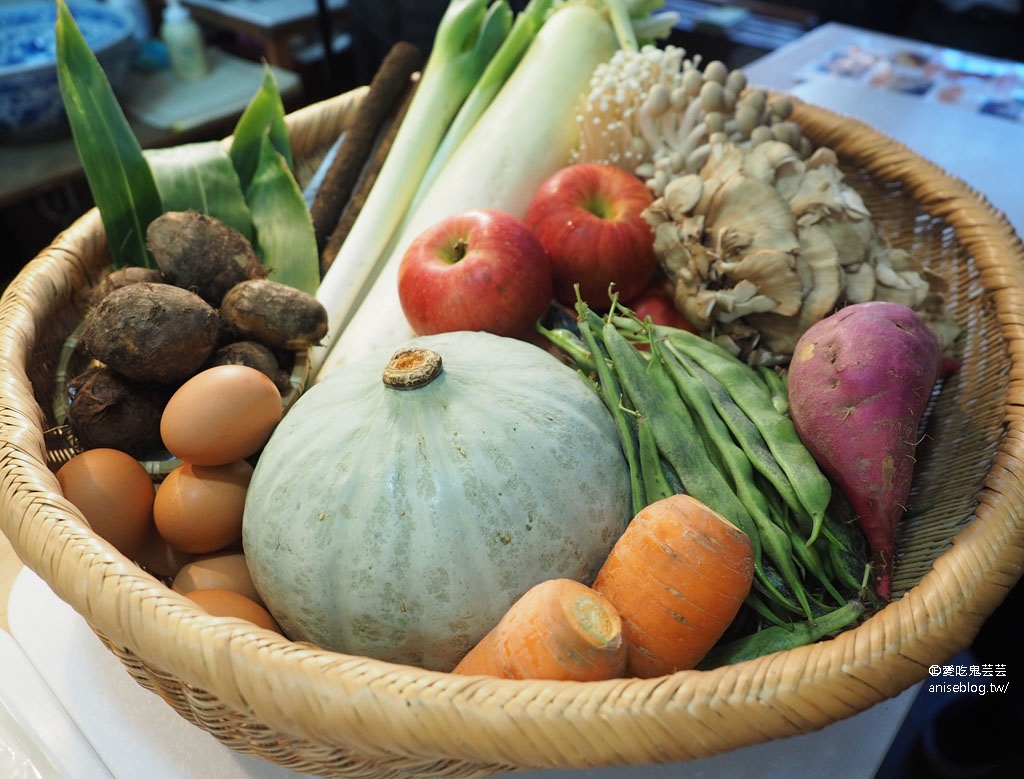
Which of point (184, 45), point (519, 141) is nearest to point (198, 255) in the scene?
point (519, 141)

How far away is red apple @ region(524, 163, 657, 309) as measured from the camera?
1216 mm

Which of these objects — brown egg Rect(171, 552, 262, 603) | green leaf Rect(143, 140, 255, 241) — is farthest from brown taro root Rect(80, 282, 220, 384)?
green leaf Rect(143, 140, 255, 241)

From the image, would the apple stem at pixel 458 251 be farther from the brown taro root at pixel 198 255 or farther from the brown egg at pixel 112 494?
the brown egg at pixel 112 494

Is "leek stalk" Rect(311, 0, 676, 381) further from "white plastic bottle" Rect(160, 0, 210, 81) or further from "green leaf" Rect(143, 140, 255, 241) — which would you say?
"white plastic bottle" Rect(160, 0, 210, 81)

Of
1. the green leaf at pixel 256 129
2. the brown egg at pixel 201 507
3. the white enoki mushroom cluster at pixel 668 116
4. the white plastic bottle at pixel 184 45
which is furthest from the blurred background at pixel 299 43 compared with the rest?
the brown egg at pixel 201 507

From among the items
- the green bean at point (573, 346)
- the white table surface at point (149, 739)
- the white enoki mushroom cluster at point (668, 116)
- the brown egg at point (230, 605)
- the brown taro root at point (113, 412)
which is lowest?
the white table surface at point (149, 739)

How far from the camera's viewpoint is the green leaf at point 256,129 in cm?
145

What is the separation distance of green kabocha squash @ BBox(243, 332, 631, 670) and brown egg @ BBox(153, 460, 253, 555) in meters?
0.07

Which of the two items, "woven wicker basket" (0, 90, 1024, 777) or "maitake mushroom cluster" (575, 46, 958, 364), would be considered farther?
"maitake mushroom cluster" (575, 46, 958, 364)

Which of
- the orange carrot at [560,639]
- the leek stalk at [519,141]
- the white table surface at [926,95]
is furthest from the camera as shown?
the white table surface at [926,95]

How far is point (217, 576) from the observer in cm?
96

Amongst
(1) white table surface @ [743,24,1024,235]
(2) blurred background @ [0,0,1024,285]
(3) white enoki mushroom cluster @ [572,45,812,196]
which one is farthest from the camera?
(2) blurred background @ [0,0,1024,285]

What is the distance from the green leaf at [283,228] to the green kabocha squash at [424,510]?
518mm

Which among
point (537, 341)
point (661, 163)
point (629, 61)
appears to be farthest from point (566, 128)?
point (537, 341)
